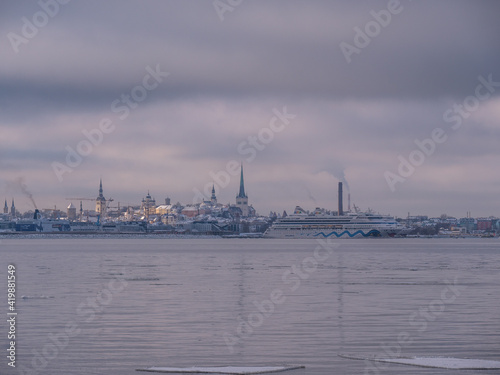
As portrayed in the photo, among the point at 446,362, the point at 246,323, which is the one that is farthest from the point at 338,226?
the point at 446,362

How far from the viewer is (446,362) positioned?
1683cm

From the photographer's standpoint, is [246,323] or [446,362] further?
[246,323]

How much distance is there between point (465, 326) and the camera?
23.0 m

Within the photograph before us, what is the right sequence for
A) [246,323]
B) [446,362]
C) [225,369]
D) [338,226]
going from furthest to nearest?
[338,226], [246,323], [446,362], [225,369]

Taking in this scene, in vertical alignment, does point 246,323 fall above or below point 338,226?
below

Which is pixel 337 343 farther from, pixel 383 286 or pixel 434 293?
pixel 383 286

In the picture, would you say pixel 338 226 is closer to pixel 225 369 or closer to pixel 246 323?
pixel 246 323

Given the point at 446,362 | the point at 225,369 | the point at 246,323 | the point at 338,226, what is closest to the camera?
the point at 225,369

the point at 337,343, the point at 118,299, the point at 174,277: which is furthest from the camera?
the point at 174,277

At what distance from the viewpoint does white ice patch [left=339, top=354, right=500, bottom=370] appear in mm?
16250

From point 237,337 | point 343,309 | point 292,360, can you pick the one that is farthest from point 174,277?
point 292,360

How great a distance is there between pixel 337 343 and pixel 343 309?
25.0 ft

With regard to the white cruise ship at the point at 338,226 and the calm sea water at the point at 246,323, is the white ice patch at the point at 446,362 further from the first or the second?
the white cruise ship at the point at 338,226

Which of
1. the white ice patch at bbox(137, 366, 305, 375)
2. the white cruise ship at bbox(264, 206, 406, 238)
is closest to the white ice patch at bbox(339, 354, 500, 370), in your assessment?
the white ice patch at bbox(137, 366, 305, 375)
